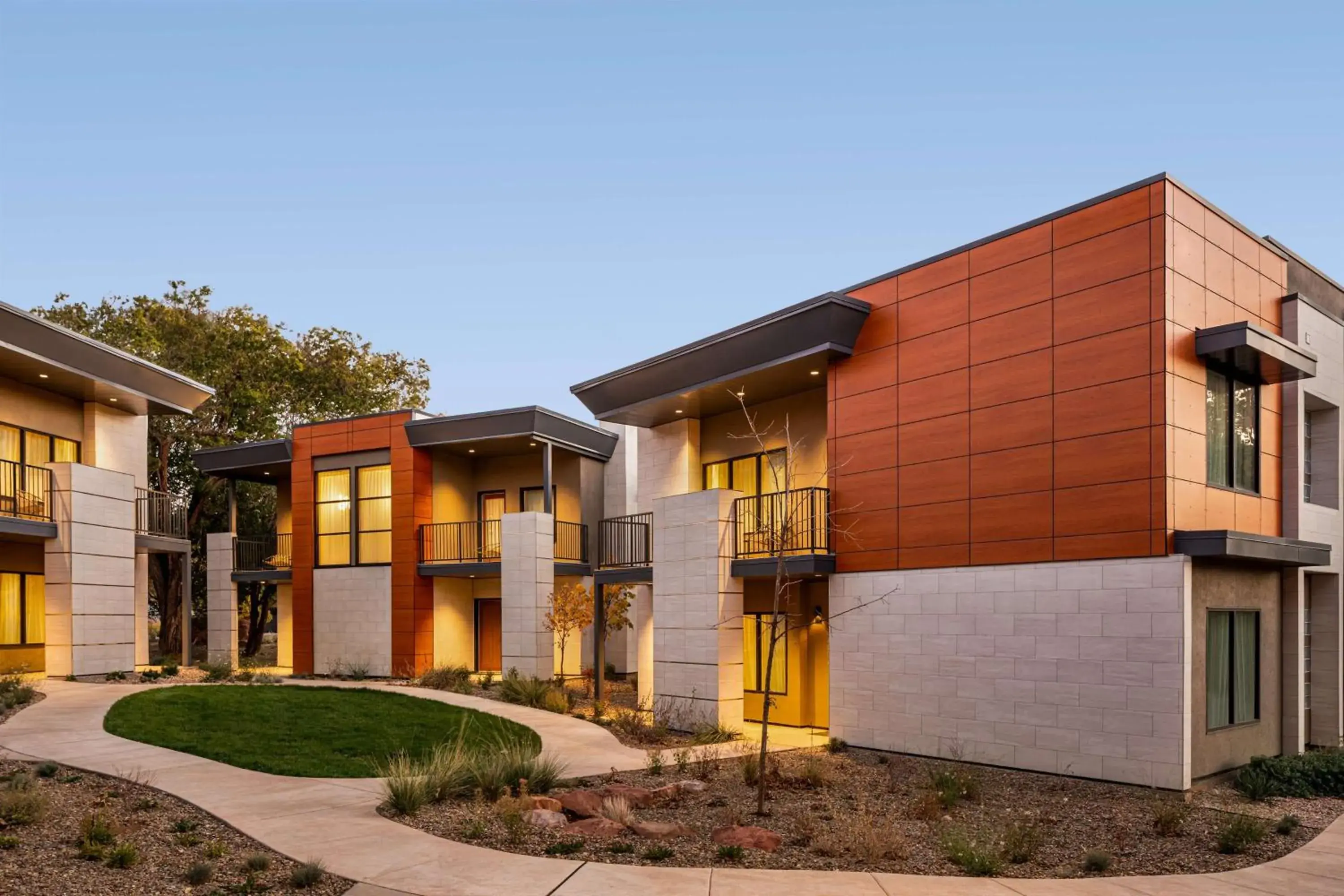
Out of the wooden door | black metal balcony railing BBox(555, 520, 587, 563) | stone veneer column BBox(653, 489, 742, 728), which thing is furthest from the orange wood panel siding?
the wooden door

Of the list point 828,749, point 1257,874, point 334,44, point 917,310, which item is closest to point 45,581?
point 334,44

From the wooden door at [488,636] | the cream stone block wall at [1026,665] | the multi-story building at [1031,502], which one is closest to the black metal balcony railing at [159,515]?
the wooden door at [488,636]

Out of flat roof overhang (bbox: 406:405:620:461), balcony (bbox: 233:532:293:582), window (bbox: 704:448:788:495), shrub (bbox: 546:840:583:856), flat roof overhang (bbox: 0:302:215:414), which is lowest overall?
shrub (bbox: 546:840:583:856)

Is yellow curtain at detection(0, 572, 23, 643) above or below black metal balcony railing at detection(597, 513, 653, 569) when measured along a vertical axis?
below

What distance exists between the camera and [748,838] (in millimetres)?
8859

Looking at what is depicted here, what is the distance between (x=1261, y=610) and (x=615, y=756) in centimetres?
988

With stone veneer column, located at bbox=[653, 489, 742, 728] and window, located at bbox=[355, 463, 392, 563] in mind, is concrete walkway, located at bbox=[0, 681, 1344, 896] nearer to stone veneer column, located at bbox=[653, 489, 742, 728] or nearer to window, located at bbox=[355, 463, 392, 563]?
stone veneer column, located at bbox=[653, 489, 742, 728]

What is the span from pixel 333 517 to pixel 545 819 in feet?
68.0

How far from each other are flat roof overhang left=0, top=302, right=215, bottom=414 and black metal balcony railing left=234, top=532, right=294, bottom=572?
5.46m

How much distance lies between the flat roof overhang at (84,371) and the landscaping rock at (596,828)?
17.5 meters

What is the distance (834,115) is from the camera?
123 feet

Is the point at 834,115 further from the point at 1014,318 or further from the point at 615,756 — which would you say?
the point at 615,756

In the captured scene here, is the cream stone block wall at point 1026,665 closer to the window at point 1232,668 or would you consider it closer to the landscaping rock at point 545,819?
the window at point 1232,668

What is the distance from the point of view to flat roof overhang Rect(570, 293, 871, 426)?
15.9 metres
